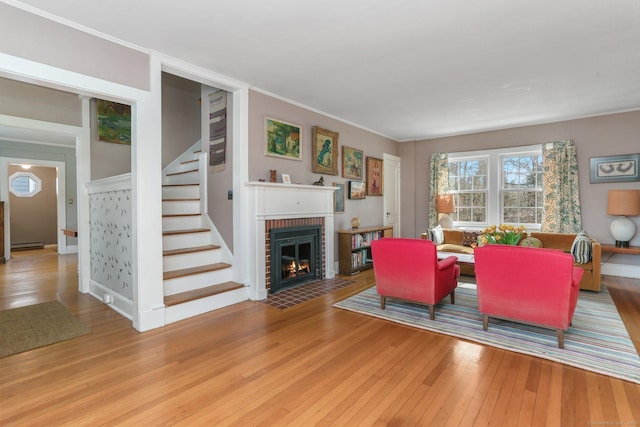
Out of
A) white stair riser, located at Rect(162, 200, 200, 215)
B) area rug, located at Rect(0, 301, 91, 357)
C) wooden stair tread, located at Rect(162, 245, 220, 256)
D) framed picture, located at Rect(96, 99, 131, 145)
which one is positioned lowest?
area rug, located at Rect(0, 301, 91, 357)

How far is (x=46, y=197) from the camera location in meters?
8.65

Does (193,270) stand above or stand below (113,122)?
below

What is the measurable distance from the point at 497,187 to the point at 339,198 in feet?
10.4

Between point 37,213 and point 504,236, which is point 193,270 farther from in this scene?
point 37,213

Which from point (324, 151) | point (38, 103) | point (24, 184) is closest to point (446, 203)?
point (324, 151)

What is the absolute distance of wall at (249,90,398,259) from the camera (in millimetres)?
4098

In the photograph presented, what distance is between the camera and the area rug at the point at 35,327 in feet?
8.73

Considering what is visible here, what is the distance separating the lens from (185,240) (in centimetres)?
410

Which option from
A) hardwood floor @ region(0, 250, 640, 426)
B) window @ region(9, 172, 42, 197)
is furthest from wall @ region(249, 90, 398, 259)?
window @ region(9, 172, 42, 197)

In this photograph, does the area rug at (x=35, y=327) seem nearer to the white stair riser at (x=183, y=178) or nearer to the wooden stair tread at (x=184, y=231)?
the wooden stair tread at (x=184, y=231)

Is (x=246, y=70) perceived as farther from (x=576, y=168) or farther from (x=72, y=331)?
(x=576, y=168)

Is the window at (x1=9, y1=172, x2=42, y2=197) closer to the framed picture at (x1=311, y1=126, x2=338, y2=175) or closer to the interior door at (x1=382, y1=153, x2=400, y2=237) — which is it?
the framed picture at (x1=311, y1=126, x2=338, y2=175)

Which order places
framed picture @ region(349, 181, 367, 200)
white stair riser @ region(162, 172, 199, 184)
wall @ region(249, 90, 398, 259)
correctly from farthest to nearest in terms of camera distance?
framed picture @ region(349, 181, 367, 200)
white stair riser @ region(162, 172, 199, 184)
wall @ region(249, 90, 398, 259)

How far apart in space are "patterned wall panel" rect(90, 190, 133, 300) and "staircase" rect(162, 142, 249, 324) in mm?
417
